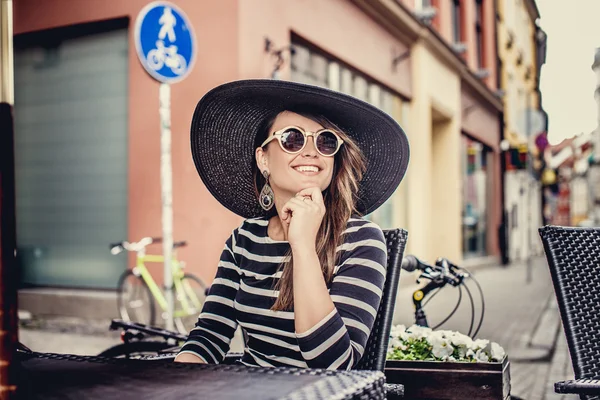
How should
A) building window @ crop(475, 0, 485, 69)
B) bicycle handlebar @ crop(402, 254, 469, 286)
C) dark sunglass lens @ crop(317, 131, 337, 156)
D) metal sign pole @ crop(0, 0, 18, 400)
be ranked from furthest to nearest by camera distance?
building window @ crop(475, 0, 485, 69), bicycle handlebar @ crop(402, 254, 469, 286), dark sunglass lens @ crop(317, 131, 337, 156), metal sign pole @ crop(0, 0, 18, 400)

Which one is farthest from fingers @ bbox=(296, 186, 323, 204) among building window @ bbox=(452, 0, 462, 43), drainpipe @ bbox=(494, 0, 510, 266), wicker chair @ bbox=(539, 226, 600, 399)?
drainpipe @ bbox=(494, 0, 510, 266)

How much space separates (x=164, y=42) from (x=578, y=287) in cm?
397

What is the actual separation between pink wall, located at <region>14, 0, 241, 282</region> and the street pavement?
1.19m

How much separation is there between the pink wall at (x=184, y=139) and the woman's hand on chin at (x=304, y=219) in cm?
542

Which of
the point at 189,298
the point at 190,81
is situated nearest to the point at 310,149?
the point at 189,298

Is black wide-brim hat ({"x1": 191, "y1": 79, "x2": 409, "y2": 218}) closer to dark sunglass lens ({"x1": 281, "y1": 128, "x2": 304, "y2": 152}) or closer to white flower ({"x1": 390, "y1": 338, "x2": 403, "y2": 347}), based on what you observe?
dark sunglass lens ({"x1": 281, "y1": 128, "x2": 304, "y2": 152})

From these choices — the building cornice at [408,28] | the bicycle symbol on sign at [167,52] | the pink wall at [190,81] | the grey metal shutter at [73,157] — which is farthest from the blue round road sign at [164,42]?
the building cornice at [408,28]

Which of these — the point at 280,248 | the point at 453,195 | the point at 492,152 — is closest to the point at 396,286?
the point at 280,248

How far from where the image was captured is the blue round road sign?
201 inches

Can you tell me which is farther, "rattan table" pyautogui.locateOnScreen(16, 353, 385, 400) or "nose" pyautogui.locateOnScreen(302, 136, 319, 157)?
"nose" pyautogui.locateOnScreen(302, 136, 319, 157)

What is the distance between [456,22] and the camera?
55.5 feet

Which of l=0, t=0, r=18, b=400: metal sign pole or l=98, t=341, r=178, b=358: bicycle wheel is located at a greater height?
l=0, t=0, r=18, b=400: metal sign pole

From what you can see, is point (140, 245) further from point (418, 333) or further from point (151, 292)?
point (418, 333)

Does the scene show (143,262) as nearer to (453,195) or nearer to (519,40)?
(453,195)
